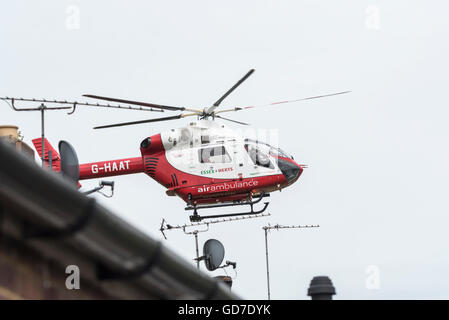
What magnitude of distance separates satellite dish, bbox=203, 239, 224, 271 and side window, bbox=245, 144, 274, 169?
467 cm

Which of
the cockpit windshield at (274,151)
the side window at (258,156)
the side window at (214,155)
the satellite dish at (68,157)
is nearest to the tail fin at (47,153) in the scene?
the side window at (214,155)

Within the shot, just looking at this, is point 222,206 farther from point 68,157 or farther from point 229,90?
point 68,157

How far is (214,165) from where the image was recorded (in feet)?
96.0

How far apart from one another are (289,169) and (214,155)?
256cm

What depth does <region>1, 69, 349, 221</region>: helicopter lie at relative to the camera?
1143 inches

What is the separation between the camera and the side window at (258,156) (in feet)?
95.3

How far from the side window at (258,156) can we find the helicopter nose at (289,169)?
0.37 metres

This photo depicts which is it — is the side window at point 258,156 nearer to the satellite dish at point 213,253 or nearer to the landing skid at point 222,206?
the landing skid at point 222,206

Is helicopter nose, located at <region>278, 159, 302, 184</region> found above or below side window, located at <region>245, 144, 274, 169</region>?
below

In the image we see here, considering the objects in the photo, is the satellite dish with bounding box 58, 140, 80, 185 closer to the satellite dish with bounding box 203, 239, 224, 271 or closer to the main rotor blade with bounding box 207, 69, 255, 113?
the satellite dish with bounding box 203, 239, 224, 271

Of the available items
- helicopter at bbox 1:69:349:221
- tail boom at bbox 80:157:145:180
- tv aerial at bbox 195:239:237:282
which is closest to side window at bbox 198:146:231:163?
helicopter at bbox 1:69:349:221
